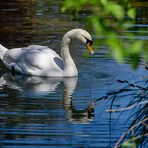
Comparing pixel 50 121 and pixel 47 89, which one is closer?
pixel 50 121

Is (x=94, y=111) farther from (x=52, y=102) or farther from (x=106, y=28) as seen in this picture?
(x=106, y=28)

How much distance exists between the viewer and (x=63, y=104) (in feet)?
31.1

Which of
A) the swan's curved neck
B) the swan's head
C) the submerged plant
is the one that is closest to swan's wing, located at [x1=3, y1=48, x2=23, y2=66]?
the swan's curved neck

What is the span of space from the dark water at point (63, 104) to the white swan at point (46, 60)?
0.19 meters

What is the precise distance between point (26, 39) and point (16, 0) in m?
7.32

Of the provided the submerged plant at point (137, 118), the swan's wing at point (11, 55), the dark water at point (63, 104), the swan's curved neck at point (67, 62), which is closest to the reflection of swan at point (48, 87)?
the dark water at point (63, 104)

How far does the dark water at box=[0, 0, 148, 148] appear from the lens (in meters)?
7.53

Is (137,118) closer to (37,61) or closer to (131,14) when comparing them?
(131,14)

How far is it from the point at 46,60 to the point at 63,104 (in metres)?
2.68

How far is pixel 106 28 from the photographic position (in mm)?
2848

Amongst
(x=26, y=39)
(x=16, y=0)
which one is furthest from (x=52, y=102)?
(x=16, y=0)

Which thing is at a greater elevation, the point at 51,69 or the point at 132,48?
the point at 132,48

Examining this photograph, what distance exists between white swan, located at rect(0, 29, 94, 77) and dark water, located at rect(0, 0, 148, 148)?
0.61 feet

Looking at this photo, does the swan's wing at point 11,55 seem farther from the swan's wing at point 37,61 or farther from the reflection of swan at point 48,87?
the reflection of swan at point 48,87
